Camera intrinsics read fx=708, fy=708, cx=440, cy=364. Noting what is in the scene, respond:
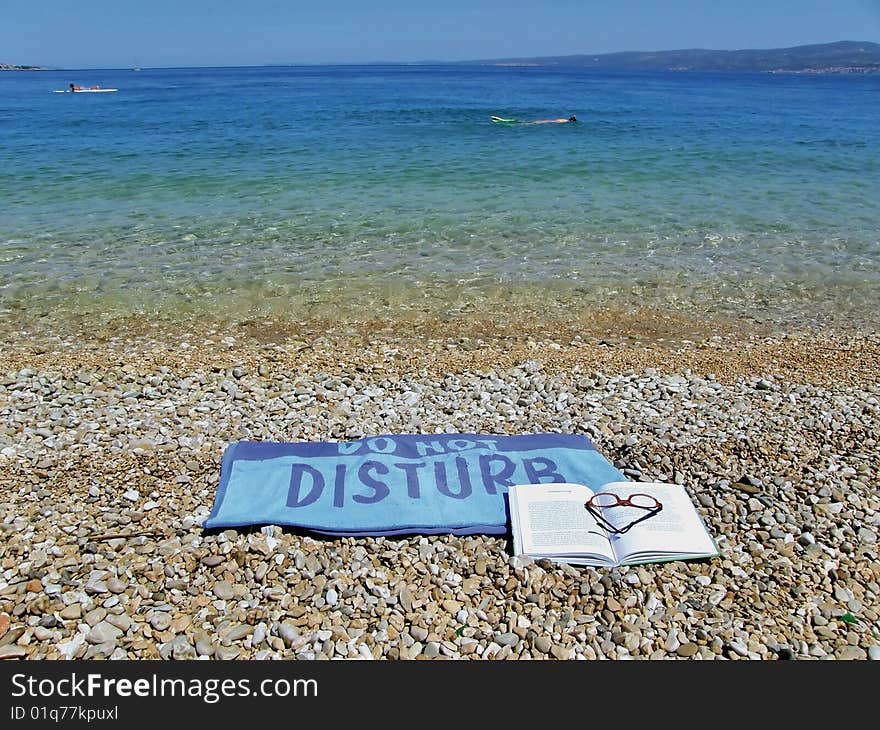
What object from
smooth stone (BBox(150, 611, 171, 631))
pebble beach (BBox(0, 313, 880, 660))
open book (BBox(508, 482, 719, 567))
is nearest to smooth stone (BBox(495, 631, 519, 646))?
pebble beach (BBox(0, 313, 880, 660))

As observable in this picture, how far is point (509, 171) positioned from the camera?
64.3ft

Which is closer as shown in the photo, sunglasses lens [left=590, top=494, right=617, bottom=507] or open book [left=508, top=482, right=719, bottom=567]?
open book [left=508, top=482, right=719, bottom=567]

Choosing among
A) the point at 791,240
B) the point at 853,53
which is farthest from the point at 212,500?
the point at 853,53

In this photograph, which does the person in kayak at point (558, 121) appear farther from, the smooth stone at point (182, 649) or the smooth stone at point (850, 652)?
the smooth stone at point (182, 649)

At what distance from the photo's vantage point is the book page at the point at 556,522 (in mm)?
4324

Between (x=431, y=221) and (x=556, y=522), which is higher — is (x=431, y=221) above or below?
above

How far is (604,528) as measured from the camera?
4.48 metres

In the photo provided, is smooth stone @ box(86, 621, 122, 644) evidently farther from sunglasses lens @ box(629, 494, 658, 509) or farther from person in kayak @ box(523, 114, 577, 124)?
person in kayak @ box(523, 114, 577, 124)

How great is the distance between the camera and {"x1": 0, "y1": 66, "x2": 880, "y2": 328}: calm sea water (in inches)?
400

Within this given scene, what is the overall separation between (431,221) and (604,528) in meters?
10.3

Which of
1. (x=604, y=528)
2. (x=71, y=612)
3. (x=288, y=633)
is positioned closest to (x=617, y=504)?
(x=604, y=528)

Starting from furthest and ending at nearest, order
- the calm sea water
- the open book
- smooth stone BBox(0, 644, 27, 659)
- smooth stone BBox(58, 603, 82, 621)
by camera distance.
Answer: the calm sea water → the open book → smooth stone BBox(58, 603, 82, 621) → smooth stone BBox(0, 644, 27, 659)

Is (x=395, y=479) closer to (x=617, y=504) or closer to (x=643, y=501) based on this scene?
(x=617, y=504)

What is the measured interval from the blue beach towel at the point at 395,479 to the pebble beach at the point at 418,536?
14 cm
